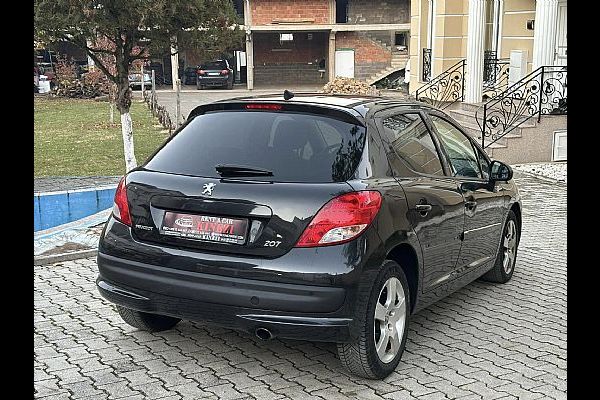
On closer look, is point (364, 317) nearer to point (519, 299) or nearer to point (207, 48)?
point (519, 299)

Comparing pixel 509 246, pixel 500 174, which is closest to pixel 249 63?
pixel 509 246

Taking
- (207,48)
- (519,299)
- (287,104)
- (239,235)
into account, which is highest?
(207,48)

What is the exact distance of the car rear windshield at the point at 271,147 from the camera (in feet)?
13.9

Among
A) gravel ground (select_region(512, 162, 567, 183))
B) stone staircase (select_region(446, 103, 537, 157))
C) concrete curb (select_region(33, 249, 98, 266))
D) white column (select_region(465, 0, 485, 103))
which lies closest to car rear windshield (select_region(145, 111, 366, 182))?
concrete curb (select_region(33, 249, 98, 266))

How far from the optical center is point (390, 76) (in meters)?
46.1

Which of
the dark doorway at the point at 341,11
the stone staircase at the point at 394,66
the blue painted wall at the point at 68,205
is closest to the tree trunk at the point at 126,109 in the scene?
the blue painted wall at the point at 68,205

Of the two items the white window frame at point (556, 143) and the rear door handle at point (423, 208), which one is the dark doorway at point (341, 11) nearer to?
the white window frame at point (556, 143)

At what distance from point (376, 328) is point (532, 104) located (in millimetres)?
12215

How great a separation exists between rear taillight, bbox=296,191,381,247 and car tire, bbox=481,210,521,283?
2652 mm

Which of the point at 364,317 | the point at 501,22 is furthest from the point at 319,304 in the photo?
the point at 501,22

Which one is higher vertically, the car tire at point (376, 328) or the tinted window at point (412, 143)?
the tinted window at point (412, 143)

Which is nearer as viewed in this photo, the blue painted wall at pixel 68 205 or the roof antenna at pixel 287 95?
the roof antenna at pixel 287 95

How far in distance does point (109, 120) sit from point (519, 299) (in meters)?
20.5

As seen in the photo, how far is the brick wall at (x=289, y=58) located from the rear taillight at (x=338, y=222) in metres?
44.4
